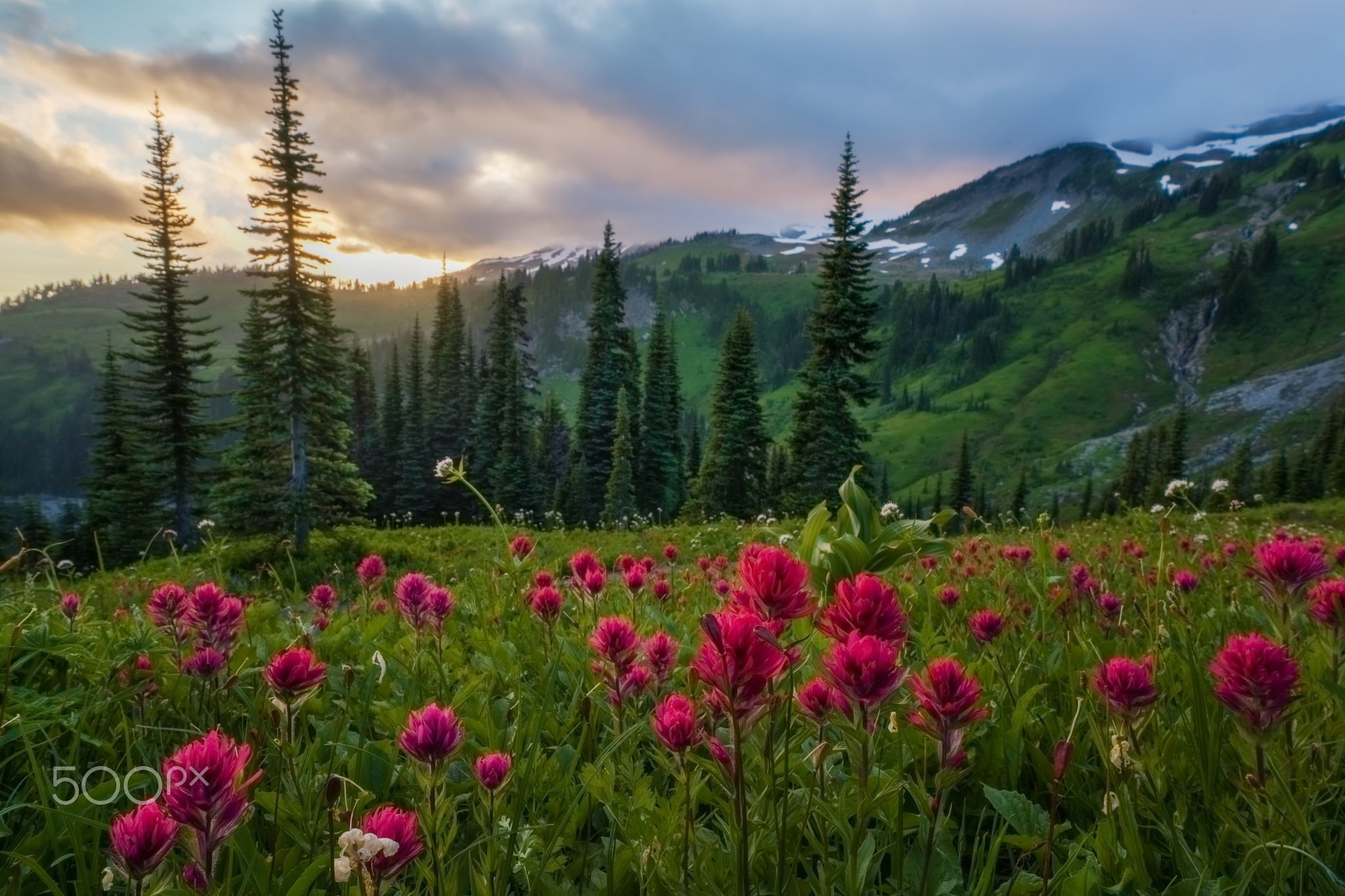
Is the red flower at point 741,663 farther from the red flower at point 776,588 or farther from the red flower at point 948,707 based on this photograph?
the red flower at point 948,707

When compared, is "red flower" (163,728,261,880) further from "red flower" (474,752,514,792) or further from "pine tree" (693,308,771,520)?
"pine tree" (693,308,771,520)

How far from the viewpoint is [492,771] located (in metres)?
1.43

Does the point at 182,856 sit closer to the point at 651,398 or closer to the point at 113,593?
the point at 113,593

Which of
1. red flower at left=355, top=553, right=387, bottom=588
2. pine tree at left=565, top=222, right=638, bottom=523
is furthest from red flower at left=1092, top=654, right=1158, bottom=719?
pine tree at left=565, top=222, right=638, bottom=523

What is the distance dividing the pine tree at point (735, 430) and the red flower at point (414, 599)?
4888cm

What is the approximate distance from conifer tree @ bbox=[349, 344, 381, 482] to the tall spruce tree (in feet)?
132

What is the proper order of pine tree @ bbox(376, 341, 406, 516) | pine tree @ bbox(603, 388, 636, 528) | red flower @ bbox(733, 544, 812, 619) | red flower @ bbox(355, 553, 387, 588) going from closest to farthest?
red flower @ bbox(733, 544, 812, 619)
red flower @ bbox(355, 553, 387, 588)
pine tree @ bbox(603, 388, 636, 528)
pine tree @ bbox(376, 341, 406, 516)

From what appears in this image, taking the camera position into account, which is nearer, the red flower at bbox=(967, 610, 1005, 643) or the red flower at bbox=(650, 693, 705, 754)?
the red flower at bbox=(650, 693, 705, 754)

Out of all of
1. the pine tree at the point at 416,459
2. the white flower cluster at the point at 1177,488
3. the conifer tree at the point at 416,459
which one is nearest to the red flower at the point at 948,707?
the white flower cluster at the point at 1177,488

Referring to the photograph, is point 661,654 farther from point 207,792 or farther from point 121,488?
point 121,488

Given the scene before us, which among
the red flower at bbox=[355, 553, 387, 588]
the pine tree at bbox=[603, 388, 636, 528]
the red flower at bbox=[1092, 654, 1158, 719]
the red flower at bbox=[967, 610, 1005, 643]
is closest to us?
the red flower at bbox=[1092, 654, 1158, 719]

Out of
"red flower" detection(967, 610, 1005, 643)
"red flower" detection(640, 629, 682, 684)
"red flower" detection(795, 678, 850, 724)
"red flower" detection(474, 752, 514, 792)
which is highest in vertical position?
"red flower" detection(795, 678, 850, 724)

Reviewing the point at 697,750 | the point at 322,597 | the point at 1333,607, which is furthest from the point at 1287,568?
the point at 322,597

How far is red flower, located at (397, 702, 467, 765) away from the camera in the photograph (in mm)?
1304
